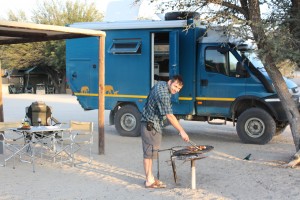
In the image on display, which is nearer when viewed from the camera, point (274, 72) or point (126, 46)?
point (274, 72)

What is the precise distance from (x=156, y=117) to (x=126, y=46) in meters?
5.22

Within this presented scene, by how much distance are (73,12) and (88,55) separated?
24.0 m

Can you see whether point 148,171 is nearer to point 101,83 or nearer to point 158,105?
point 158,105

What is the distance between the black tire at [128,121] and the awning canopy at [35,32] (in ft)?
9.19

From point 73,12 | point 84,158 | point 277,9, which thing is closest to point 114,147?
point 84,158

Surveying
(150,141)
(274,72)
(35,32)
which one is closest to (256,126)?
(274,72)

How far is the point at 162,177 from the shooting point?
707cm

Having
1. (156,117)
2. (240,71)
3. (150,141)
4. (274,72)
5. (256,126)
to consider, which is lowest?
(256,126)

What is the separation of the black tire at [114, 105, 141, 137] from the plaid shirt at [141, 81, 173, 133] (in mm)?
4994

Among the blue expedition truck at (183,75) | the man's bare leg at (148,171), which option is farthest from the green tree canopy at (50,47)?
the man's bare leg at (148,171)

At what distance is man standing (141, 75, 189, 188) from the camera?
6020mm

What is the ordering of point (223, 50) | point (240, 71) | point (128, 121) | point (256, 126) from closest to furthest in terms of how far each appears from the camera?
point (256, 126), point (240, 71), point (223, 50), point (128, 121)

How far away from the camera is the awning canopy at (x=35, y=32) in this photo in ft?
23.8

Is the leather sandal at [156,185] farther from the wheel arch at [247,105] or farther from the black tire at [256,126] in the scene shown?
the wheel arch at [247,105]
